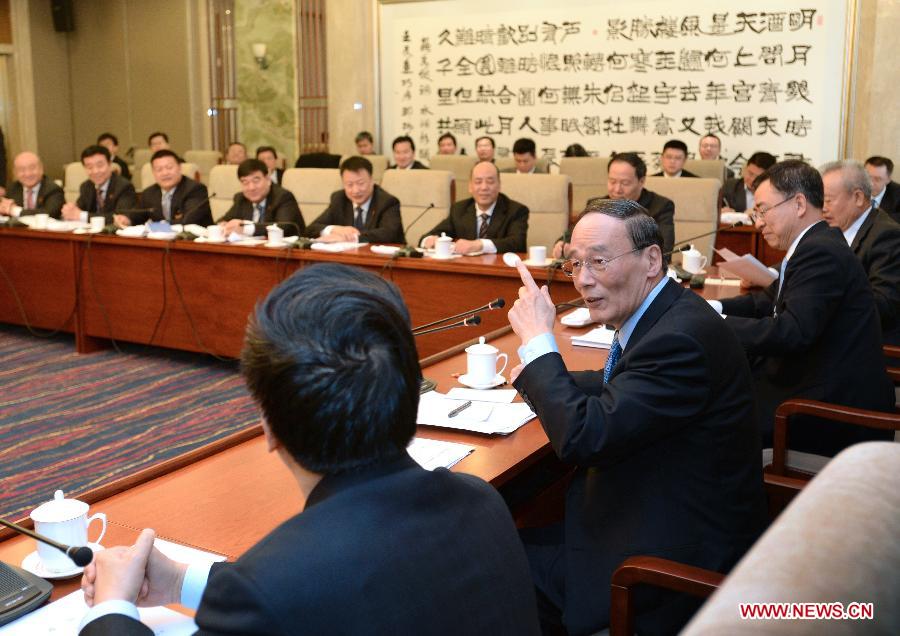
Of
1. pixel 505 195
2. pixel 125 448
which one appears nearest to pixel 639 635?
pixel 125 448

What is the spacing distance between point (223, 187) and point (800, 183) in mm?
4248

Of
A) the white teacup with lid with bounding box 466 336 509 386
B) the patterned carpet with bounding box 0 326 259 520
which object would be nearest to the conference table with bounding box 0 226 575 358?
the patterned carpet with bounding box 0 326 259 520

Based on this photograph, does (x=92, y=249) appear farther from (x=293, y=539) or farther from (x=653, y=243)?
(x=293, y=539)

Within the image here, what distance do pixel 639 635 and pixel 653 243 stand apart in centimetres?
71

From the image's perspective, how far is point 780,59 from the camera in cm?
681

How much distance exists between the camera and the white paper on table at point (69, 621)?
1.12 m

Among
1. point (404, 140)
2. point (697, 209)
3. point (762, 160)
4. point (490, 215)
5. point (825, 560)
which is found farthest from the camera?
point (404, 140)

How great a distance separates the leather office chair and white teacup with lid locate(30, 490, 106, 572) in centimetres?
99

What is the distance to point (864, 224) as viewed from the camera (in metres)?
3.26

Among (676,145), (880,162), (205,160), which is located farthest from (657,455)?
(205,160)

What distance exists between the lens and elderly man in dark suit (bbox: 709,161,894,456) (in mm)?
2426

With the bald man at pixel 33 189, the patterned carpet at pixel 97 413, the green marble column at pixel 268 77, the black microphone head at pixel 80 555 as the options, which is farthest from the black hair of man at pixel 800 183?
the green marble column at pixel 268 77

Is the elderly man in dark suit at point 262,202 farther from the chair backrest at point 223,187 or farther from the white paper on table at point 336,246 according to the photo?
the white paper on table at point 336,246

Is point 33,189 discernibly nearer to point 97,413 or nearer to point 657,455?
point 97,413
